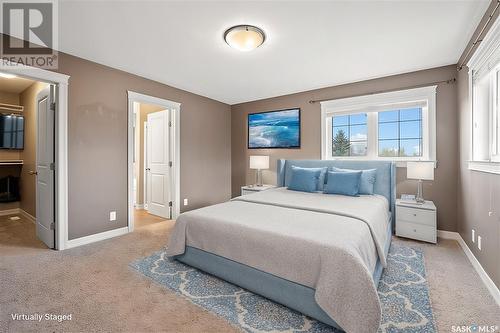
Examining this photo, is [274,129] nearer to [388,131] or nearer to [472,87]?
[388,131]

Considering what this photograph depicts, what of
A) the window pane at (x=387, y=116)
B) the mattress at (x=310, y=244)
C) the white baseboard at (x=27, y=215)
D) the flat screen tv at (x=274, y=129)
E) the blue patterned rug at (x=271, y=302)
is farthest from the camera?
the flat screen tv at (x=274, y=129)

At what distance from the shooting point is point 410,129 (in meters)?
3.68

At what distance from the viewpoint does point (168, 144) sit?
4418mm

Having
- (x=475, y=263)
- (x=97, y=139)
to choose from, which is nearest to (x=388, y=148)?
(x=475, y=263)

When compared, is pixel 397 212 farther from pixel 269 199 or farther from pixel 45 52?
pixel 45 52

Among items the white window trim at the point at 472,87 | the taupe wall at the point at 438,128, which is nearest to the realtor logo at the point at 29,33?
the taupe wall at the point at 438,128

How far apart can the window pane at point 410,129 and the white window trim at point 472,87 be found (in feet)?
3.31

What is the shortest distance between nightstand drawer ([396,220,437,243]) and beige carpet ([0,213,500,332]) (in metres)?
0.15

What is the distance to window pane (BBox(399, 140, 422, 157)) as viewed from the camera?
11.9ft

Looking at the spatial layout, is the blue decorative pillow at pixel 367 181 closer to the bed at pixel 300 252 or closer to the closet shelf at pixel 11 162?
the bed at pixel 300 252

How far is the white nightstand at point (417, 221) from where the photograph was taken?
3035 mm

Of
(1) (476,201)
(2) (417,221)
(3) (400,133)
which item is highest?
(3) (400,133)

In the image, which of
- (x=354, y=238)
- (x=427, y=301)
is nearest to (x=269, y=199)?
(x=354, y=238)

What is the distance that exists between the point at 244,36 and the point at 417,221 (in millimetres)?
3240
